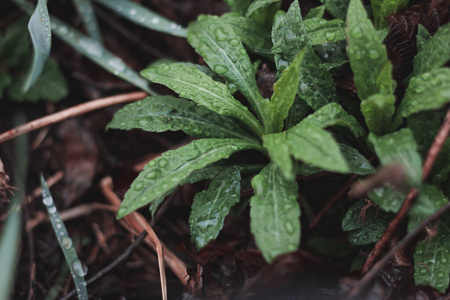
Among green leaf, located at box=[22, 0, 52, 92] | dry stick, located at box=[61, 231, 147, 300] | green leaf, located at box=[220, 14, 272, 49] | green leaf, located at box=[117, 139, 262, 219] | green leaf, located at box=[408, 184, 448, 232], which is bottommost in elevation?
green leaf, located at box=[408, 184, 448, 232]

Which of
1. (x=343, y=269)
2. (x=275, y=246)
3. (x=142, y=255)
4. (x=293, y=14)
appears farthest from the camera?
(x=142, y=255)

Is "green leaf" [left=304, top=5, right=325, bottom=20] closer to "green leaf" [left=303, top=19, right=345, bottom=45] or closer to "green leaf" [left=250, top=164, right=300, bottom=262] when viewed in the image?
"green leaf" [left=303, top=19, right=345, bottom=45]

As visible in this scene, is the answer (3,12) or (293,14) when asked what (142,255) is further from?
(3,12)

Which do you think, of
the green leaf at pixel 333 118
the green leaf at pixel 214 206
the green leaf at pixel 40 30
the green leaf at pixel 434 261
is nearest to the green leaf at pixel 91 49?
the green leaf at pixel 40 30

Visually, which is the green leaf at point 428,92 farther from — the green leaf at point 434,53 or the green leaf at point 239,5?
the green leaf at point 239,5

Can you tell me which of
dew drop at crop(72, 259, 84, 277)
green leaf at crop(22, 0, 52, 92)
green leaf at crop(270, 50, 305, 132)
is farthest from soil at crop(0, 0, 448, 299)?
green leaf at crop(22, 0, 52, 92)

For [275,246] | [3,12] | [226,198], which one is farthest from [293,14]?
[3,12]

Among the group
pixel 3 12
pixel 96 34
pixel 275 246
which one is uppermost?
pixel 3 12
